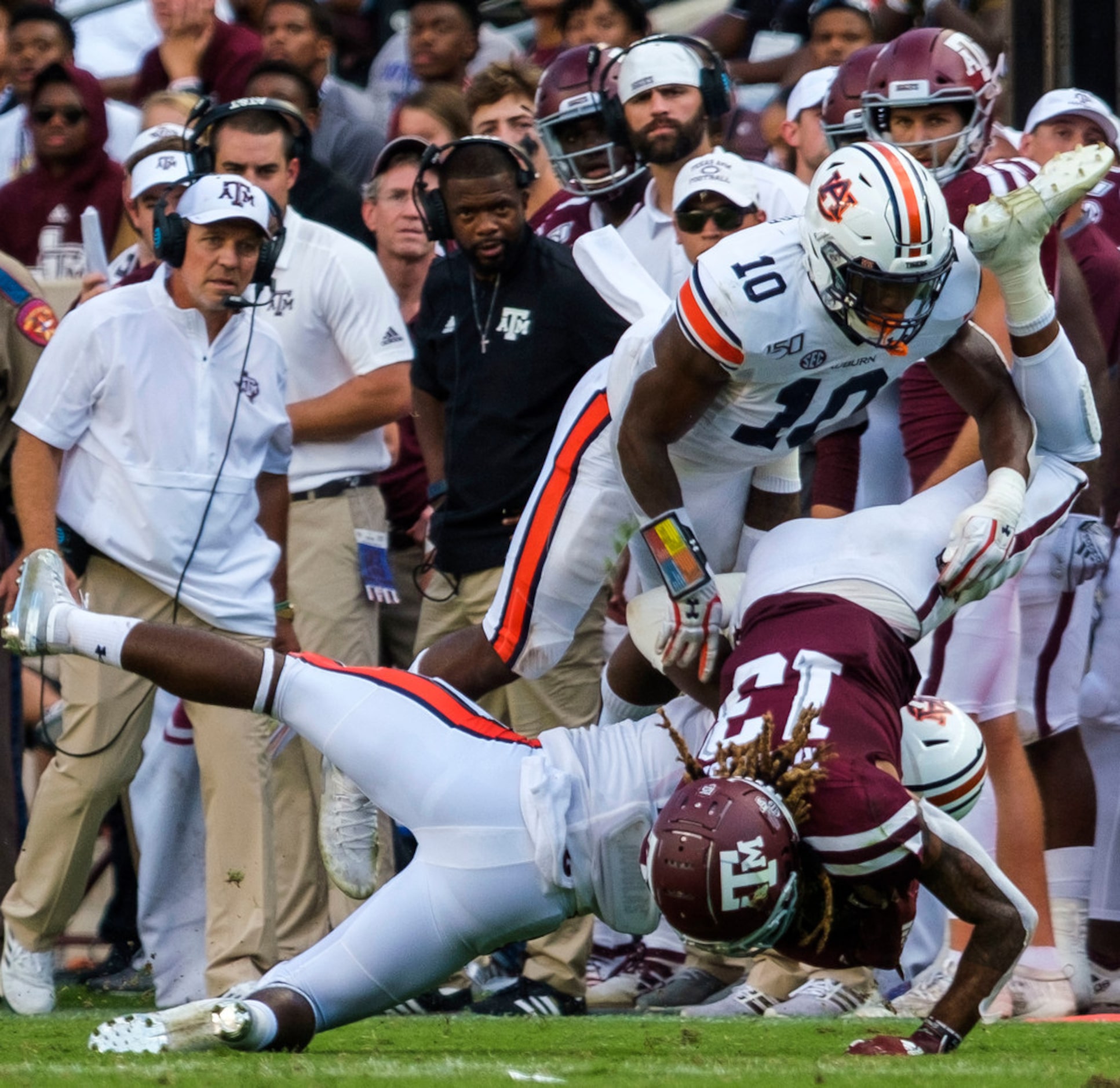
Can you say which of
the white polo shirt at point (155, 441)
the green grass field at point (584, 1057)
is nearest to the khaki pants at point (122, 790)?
the white polo shirt at point (155, 441)

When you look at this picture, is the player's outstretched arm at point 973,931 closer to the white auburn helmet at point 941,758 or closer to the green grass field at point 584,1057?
the green grass field at point 584,1057

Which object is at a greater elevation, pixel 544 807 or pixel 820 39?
pixel 820 39

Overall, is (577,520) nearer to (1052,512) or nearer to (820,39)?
(1052,512)

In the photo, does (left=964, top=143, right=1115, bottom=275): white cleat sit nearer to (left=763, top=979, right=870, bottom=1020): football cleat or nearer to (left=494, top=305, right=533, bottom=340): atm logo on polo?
(left=494, top=305, right=533, bottom=340): atm logo on polo

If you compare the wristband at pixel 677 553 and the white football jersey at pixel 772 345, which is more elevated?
the white football jersey at pixel 772 345

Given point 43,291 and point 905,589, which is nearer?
point 905,589

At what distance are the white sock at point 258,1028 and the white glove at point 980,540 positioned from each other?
1.70 metres

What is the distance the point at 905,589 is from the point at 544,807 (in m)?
0.92

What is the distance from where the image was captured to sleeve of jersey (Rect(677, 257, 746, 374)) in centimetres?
511

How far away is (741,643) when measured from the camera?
15.7 feet

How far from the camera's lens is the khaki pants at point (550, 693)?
5.91 meters

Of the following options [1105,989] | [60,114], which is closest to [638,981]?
[1105,989]

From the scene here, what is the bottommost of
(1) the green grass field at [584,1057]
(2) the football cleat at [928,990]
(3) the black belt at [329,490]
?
(2) the football cleat at [928,990]

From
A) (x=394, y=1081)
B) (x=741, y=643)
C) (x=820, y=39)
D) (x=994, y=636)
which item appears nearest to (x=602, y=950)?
(x=994, y=636)
